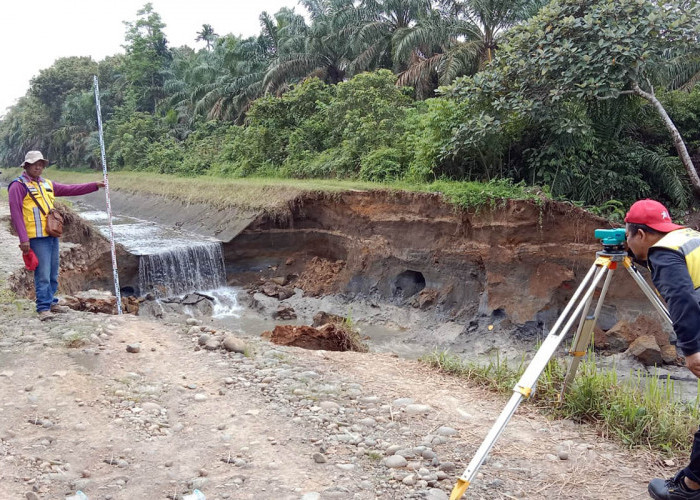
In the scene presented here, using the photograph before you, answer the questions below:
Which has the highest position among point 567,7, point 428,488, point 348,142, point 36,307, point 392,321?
→ point 567,7

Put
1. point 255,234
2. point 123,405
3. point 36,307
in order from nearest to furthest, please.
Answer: point 123,405 → point 36,307 → point 255,234

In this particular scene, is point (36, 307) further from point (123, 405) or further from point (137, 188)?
point (137, 188)

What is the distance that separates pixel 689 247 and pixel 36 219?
6259 mm

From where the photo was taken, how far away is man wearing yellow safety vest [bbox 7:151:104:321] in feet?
20.0

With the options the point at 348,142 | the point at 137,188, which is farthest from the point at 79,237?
the point at 137,188

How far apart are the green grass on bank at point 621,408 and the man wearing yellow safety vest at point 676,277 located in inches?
27.0

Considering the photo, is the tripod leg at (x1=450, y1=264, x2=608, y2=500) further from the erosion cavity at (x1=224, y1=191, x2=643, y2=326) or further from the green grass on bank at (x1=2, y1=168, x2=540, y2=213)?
the green grass on bank at (x1=2, y1=168, x2=540, y2=213)

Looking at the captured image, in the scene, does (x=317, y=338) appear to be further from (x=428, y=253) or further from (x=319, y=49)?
(x=319, y=49)

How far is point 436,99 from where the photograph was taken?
41.5 ft

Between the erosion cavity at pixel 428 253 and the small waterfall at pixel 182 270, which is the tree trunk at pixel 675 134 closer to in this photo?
the erosion cavity at pixel 428 253

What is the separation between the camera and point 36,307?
253 inches

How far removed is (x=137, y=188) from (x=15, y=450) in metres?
22.6

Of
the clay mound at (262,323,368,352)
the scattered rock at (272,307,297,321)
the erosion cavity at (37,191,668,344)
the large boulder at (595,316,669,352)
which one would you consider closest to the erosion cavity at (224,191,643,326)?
the erosion cavity at (37,191,668,344)

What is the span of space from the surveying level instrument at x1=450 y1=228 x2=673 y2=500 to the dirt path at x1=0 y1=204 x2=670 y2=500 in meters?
0.52
